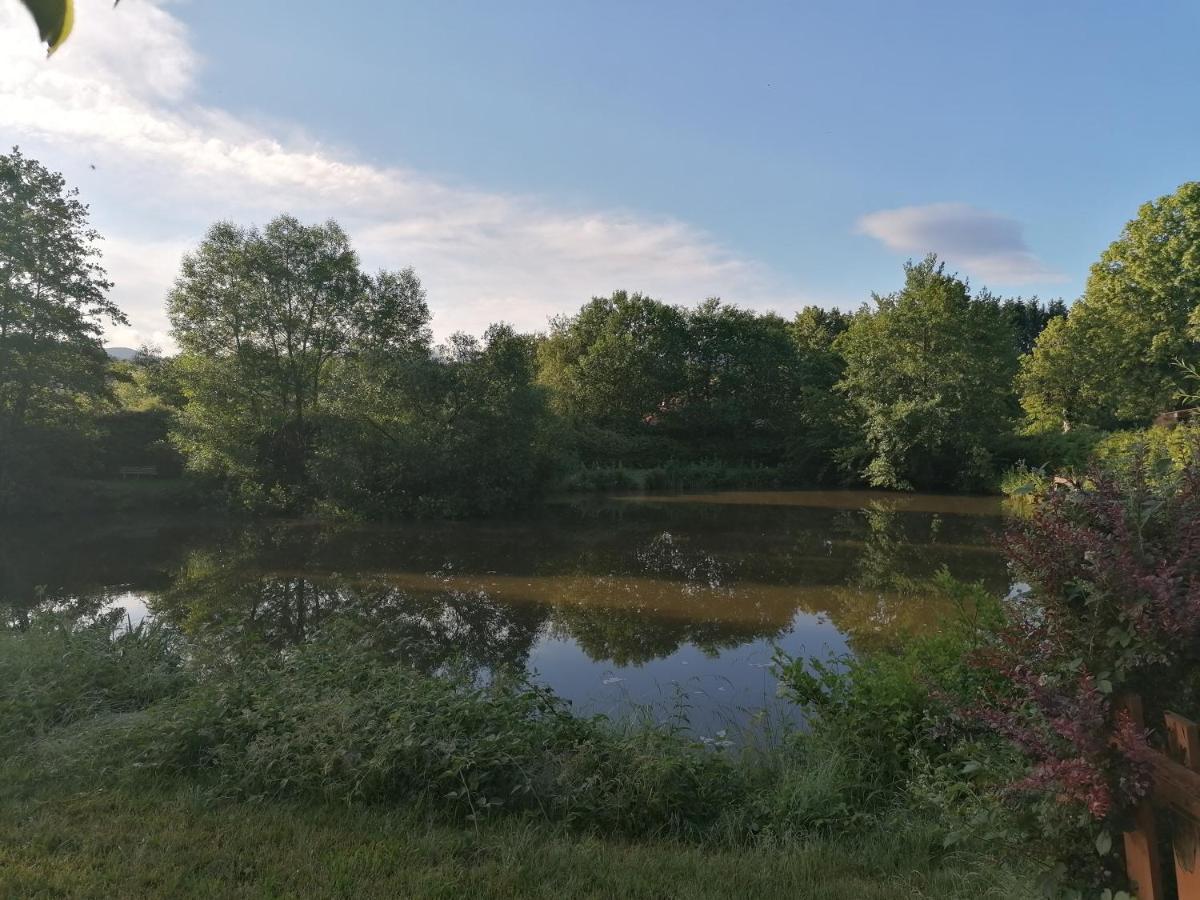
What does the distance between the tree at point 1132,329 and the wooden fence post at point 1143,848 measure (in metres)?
27.6

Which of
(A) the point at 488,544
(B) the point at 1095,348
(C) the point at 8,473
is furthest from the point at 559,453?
(B) the point at 1095,348

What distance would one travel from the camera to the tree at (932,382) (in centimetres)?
2773

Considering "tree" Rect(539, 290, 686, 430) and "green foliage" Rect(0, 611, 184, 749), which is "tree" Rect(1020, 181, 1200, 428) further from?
"green foliage" Rect(0, 611, 184, 749)

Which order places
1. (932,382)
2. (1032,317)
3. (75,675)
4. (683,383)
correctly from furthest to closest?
(1032,317)
(683,383)
(932,382)
(75,675)

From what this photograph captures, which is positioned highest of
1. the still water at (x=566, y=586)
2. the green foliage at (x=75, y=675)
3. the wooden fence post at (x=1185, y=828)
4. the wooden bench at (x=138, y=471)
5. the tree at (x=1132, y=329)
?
the tree at (x=1132, y=329)

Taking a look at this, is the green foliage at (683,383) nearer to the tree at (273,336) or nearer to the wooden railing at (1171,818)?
the tree at (273,336)

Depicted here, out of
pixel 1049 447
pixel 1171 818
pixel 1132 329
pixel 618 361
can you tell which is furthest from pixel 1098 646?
pixel 618 361

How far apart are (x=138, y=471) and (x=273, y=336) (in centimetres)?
672

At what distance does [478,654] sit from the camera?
8.97 m

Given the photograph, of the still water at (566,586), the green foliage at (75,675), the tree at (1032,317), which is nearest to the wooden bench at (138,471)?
the still water at (566,586)

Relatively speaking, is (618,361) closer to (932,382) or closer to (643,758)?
(932,382)

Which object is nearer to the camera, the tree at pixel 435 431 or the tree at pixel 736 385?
the tree at pixel 435 431

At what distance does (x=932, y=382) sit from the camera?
28344 millimetres

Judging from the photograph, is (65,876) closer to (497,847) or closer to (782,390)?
(497,847)
